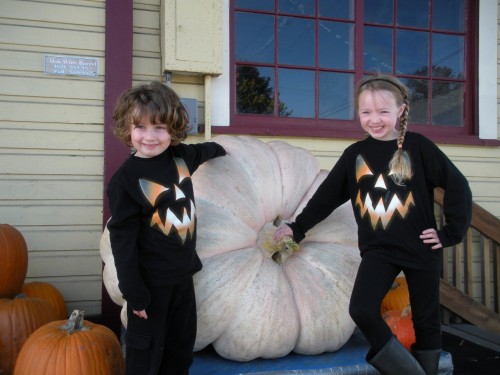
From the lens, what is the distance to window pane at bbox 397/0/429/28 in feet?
12.6

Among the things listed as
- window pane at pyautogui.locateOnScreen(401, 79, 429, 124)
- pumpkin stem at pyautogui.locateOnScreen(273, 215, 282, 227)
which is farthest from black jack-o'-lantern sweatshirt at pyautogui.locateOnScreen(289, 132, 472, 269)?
window pane at pyautogui.locateOnScreen(401, 79, 429, 124)

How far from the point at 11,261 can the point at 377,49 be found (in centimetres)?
290

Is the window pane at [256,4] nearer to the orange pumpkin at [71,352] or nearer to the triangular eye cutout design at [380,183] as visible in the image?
the triangular eye cutout design at [380,183]

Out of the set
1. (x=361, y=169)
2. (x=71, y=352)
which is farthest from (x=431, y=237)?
(x=71, y=352)

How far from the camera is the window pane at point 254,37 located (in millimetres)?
3420

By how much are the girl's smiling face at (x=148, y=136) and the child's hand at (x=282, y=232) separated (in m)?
0.67

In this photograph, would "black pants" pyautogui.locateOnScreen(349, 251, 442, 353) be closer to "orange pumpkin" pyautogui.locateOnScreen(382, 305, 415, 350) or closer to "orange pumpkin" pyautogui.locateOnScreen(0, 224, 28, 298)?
"orange pumpkin" pyautogui.locateOnScreen(382, 305, 415, 350)

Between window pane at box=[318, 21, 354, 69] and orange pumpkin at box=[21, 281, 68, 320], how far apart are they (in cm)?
234

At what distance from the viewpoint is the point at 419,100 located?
3889 mm

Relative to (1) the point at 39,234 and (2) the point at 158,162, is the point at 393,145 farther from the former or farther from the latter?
(1) the point at 39,234

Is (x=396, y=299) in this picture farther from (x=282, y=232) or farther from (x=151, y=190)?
(x=151, y=190)

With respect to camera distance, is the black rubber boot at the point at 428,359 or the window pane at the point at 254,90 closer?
the black rubber boot at the point at 428,359

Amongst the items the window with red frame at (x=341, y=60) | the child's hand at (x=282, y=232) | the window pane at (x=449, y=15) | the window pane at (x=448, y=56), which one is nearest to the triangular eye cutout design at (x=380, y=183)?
the child's hand at (x=282, y=232)

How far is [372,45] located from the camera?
12.4 feet
